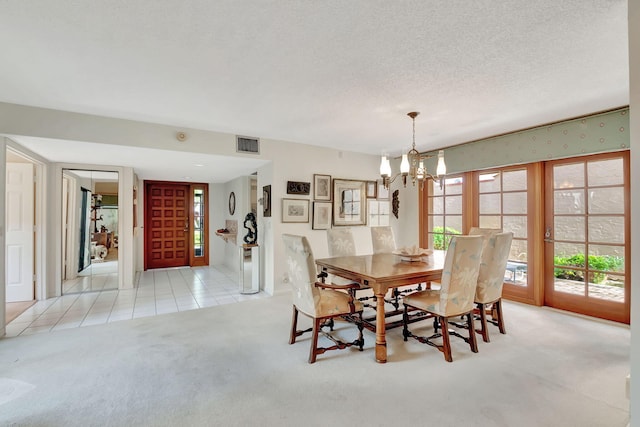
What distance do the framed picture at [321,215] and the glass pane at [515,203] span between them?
2536 millimetres

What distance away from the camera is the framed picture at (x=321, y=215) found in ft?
15.5

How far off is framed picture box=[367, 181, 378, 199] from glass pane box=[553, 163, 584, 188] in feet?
8.32

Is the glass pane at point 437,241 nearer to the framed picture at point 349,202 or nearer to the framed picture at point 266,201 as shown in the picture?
the framed picture at point 349,202

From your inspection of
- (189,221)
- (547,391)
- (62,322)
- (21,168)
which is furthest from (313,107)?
(189,221)

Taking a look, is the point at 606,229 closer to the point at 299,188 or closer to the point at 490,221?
the point at 490,221

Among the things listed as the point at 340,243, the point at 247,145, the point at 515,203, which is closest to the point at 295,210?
the point at 340,243

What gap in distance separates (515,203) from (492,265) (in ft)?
5.88

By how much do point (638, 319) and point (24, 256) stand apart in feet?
20.0

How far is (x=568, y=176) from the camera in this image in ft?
11.9

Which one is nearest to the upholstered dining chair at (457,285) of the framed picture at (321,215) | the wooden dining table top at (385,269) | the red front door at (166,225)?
the wooden dining table top at (385,269)

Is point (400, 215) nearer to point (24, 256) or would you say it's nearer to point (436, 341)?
point (436, 341)

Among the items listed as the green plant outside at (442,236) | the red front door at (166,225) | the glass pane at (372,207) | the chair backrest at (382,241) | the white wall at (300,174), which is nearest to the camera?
the chair backrest at (382,241)

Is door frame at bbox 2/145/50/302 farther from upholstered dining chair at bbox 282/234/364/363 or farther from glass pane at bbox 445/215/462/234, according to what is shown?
glass pane at bbox 445/215/462/234

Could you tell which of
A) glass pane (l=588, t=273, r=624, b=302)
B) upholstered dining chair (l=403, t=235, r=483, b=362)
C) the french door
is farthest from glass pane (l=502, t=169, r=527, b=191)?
upholstered dining chair (l=403, t=235, r=483, b=362)
